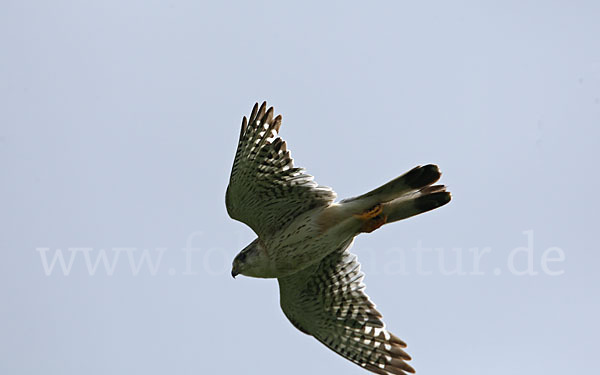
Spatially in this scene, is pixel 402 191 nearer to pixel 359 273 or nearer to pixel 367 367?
pixel 359 273

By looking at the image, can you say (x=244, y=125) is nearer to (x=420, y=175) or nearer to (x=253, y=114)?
(x=253, y=114)

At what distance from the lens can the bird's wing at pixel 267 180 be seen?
8.18m

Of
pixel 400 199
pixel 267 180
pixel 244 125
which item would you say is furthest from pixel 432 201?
pixel 244 125

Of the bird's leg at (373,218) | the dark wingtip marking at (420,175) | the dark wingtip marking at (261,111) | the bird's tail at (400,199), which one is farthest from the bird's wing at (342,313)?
the dark wingtip marking at (261,111)

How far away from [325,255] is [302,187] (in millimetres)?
888

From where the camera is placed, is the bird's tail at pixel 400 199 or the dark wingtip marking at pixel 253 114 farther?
the dark wingtip marking at pixel 253 114

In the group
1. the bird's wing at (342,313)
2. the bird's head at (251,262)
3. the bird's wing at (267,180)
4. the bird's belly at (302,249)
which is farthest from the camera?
the bird's wing at (342,313)

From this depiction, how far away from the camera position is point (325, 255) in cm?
870

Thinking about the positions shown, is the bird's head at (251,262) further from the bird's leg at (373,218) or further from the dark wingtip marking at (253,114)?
the dark wingtip marking at (253,114)

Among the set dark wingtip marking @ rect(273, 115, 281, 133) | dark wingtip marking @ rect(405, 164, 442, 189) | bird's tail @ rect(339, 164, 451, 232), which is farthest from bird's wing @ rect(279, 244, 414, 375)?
dark wingtip marking @ rect(273, 115, 281, 133)

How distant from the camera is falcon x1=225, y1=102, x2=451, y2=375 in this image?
26.9ft

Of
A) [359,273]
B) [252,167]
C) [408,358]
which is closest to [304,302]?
[359,273]

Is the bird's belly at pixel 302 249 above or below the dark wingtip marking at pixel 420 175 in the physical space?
below

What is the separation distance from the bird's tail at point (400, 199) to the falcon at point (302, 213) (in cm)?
1
